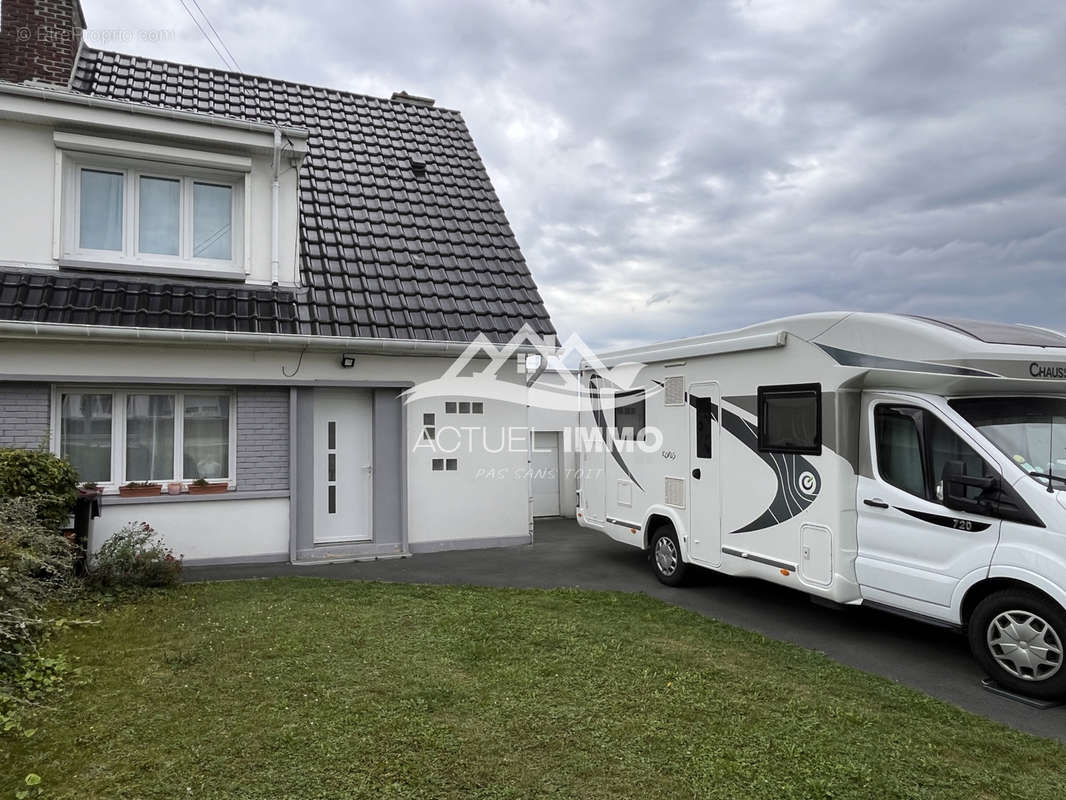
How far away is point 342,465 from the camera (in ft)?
31.2

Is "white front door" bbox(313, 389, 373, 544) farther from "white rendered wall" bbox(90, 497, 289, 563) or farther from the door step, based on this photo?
the door step

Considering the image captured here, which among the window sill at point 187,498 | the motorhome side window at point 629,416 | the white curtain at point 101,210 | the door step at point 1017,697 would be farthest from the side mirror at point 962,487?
the white curtain at point 101,210

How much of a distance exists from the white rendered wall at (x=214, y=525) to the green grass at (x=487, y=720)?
7.64 ft

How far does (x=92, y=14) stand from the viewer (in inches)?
438

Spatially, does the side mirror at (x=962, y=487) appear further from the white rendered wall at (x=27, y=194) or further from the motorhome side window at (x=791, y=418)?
the white rendered wall at (x=27, y=194)

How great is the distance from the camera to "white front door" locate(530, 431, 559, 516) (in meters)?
13.7

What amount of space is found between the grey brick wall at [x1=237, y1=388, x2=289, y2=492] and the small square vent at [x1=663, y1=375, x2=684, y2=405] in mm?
4817

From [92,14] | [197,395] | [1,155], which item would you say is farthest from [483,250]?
[92,14]

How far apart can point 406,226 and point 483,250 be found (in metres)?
1.25

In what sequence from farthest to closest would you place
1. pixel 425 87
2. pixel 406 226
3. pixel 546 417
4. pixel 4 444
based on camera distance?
pixel 425 87, pixel 546 417, pixel 406 226, pixel 4 444

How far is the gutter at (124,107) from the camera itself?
8.27 m

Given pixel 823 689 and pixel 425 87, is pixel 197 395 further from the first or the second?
pixel 425 87

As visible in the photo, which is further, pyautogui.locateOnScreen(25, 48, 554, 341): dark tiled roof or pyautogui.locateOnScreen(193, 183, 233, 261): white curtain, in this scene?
pyautogui.locateOnScreen(25, 48, 554, 341): dark tiled roof

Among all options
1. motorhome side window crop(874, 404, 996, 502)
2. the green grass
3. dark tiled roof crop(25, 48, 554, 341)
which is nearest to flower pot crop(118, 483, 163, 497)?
dark tiled roof crop(25, 48, 554, 341)
